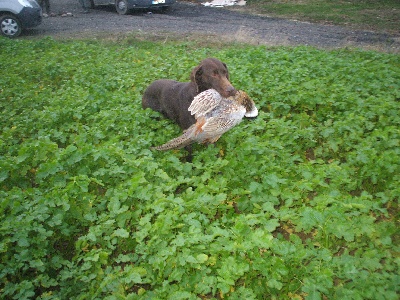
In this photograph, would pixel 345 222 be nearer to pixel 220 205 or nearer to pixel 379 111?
pixel 220 205

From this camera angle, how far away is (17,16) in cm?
1295

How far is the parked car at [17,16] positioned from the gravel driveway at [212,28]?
764mm

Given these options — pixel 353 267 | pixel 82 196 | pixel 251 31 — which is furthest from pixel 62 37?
pixel 353 267

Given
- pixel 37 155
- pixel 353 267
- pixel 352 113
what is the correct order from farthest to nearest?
pixel 352 113, pixel 37 155, pixel 353 267

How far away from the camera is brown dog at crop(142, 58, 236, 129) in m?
4.76

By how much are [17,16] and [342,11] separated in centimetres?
1333

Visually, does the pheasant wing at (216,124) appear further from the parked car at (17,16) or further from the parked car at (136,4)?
the parked car at (136,4)

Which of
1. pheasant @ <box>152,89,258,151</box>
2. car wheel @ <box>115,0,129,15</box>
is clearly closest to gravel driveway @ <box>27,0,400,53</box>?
car wheel @ <box>115,0,129,15</box>

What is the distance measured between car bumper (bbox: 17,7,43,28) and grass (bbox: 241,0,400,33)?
31.8ft

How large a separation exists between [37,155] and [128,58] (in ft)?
19.1

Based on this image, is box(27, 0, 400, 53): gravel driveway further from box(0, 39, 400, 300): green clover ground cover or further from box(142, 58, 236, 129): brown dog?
box(142, 58, 236, 129): brown dog

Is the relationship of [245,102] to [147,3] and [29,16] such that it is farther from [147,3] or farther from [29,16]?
[147,3]

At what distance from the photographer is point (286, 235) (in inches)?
144

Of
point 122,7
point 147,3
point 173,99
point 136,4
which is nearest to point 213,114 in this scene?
point 173,99
